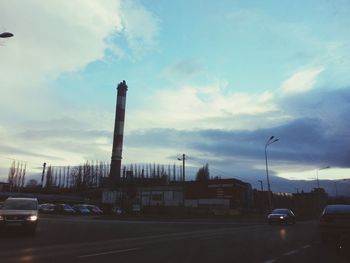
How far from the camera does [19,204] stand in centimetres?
2370

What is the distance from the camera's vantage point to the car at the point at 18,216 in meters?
22.1

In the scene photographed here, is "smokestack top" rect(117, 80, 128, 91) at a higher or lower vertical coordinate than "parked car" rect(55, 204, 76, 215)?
higher

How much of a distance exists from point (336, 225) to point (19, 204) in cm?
1611

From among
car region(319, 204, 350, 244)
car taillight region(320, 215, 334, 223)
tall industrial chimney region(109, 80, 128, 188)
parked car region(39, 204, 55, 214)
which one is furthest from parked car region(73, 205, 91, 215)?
car region(319, 204, 350, 244)

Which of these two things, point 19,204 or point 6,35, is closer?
point 6,35

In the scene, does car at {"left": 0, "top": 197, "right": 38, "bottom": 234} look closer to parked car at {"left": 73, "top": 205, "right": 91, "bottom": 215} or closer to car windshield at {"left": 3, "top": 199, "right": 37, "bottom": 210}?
car windshield at {"left": 3, "top": 199, "right": 37, "bottom": 210}

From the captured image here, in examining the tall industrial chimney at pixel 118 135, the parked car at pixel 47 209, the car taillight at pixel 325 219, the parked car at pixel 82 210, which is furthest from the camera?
the tall industrial chimney at pixel 118 135

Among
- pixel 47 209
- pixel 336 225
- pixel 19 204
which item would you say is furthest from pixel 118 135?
pixel 336 225

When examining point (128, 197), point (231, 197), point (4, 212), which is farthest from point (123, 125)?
point (4, 212)

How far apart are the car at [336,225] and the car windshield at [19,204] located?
14871 mm

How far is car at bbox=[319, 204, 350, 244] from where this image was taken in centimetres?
2002

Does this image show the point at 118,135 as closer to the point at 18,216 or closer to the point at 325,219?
the point at 18,216

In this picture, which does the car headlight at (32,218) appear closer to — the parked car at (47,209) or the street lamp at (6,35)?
the street lamp at (6,35)

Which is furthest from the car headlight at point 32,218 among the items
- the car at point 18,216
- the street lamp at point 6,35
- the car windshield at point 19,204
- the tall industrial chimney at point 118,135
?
the tall industrial chimney at point 118,135
